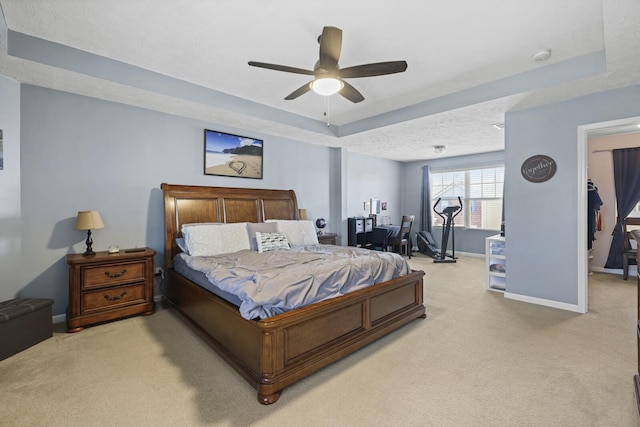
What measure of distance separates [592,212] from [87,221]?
7.01m

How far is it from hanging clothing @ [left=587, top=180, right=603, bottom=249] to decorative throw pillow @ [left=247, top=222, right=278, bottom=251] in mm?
4774

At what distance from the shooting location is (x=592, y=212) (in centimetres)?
472

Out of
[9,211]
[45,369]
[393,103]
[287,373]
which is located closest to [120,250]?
[9,211]

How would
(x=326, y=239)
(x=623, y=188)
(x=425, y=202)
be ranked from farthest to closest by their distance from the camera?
(x=425, y=202) → (x=326, y=239) → (x=623, y=188)

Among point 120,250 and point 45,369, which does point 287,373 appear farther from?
point 120,250

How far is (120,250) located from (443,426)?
366cm

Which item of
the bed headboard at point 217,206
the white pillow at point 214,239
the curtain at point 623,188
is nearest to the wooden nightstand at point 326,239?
the bed headboard at point 217,206

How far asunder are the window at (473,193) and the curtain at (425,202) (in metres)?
0.26

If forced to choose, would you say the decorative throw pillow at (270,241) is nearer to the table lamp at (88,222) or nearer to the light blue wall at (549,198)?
the table lamp at (88,222)

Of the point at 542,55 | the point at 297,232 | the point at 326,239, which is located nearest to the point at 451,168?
the point at 326,239

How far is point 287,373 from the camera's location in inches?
79.8

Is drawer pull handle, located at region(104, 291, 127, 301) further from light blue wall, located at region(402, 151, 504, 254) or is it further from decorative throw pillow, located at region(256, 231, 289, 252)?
light blue wall, located at region(402, 151, 504, 254)

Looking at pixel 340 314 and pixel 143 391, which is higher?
pixel 340 314

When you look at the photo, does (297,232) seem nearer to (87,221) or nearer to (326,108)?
(326,108)
